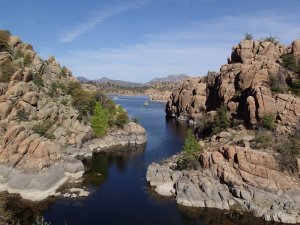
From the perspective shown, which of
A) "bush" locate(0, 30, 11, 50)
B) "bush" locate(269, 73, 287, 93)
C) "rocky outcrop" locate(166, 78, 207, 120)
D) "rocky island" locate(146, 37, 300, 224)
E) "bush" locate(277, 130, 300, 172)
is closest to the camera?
"rocky island" locate(146, 37, 300, 224)

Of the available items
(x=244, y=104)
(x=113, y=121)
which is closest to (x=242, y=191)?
(x=244, y=104)

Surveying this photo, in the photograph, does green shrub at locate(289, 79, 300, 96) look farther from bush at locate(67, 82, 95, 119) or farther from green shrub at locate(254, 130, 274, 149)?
bush at locate(67, 82, 95, 119)

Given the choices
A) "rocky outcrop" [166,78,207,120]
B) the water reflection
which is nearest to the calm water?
the water reflection

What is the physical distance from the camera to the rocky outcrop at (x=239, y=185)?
198 feet

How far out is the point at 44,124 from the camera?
8844cm

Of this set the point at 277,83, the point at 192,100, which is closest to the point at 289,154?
the point at 277,83

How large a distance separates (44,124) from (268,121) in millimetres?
53171

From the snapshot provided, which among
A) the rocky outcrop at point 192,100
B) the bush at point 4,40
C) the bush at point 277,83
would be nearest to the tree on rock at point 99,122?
the bush at point 4,40

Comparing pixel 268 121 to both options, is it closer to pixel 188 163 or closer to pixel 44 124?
pixel 188 163

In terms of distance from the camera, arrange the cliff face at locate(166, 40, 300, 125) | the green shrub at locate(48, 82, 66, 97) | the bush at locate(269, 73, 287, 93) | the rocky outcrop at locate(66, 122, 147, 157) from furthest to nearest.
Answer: the green shrub at locate(48, 82, 66, 97) → the rocky outcrop at locate(66, 122, 147, 157) → the bush at locate(269, 73, 287, 93) → the cliff face at locate(166, 40, 300, 125)

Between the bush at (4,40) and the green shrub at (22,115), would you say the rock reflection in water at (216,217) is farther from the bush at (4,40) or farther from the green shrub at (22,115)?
the bush at (4,40)

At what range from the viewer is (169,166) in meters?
79.5

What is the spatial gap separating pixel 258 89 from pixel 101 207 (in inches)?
1991

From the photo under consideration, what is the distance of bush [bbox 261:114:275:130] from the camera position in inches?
3246
